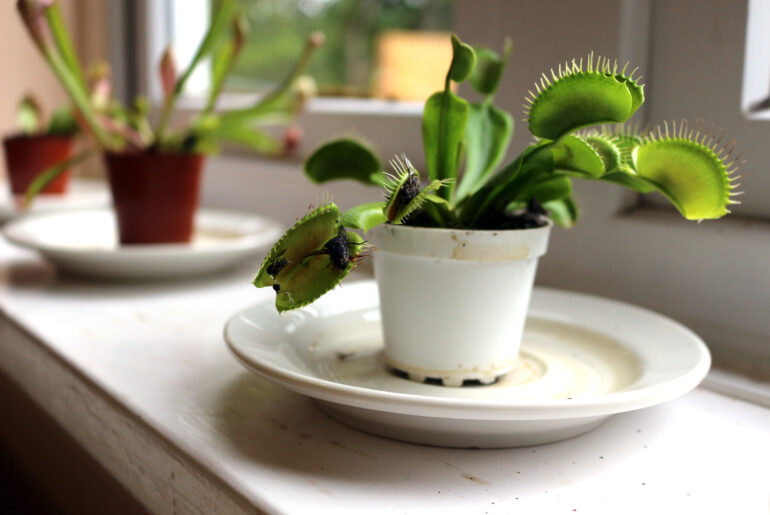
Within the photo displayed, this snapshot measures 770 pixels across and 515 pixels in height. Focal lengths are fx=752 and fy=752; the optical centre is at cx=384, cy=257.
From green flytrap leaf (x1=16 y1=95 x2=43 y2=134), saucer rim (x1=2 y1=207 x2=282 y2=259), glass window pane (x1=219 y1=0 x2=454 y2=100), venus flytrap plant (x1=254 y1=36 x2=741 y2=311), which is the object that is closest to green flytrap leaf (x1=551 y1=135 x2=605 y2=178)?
venus flytrap plant (x1=254 y1=36 x2=741 y2=311)

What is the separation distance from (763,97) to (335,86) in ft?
1.94

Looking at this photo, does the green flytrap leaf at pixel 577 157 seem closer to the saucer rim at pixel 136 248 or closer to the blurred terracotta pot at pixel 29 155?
the saucer rim at pixel 136 248

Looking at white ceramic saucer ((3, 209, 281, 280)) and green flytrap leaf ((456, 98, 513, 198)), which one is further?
white ceramic saucer ((3, 209, 281, 280))

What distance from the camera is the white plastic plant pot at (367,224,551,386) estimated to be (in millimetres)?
344

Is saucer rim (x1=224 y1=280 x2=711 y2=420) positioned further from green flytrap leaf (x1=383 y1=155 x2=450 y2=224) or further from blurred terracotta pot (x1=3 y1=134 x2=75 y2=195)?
blurred terracotta pot (x1=3 y1=134 x2=75 y2=195)

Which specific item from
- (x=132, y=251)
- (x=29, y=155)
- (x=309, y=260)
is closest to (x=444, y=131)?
(x=309, y=260)

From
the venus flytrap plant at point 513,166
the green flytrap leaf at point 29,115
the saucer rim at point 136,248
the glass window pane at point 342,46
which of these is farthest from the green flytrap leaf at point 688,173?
the green flytrap leaf at point 29,115

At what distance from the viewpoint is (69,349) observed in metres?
0.46

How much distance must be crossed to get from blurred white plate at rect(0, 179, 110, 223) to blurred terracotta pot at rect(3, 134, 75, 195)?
26 mm

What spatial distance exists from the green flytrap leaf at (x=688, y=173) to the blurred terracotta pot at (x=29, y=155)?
75 cm

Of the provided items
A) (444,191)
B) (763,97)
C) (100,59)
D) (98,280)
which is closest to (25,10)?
(98,280)

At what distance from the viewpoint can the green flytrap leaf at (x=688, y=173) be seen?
304mm

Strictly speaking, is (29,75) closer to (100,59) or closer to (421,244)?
(100,59)

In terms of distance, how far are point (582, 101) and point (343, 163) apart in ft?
0.47
